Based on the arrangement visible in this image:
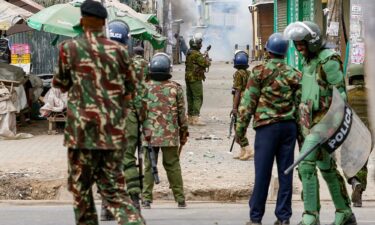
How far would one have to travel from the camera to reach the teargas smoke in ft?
263

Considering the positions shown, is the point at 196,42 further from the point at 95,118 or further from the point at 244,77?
the point at 95,118

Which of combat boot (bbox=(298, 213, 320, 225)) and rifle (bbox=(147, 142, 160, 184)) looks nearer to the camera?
combat boot (bbox=(298, 213, 320, 225))

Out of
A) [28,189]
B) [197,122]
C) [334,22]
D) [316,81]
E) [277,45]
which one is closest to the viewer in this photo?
[316,81]

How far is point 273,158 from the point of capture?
851 cm

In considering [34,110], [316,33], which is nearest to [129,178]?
[316,33]

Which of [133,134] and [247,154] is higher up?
[133,134]

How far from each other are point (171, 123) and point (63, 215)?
147cm

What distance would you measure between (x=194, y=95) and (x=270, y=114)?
37.0 feet

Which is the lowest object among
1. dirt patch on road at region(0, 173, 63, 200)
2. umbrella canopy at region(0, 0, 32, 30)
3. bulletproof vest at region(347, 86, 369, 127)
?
dirt patch on road at region(0, 173, 63, 200)

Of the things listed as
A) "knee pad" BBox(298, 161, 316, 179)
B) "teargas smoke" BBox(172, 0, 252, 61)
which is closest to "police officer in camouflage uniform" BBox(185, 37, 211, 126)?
"knee pad" BBox(298, 161, 316, 179)

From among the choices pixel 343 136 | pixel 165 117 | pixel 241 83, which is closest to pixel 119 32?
pixel 165 117

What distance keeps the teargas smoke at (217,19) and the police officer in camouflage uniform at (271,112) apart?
7099 cm

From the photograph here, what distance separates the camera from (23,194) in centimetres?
1168

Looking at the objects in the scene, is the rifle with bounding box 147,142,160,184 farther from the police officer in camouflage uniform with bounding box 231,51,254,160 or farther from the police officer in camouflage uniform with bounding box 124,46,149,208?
the police officer in camouflage uniform with bounding box 231,51,254,160
